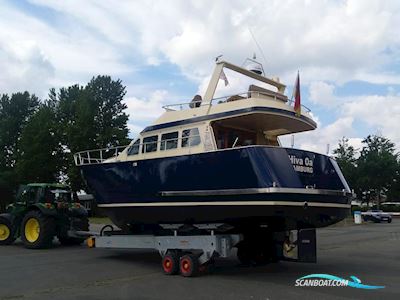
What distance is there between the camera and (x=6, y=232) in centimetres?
1739

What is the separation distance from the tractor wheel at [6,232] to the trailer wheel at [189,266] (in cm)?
881

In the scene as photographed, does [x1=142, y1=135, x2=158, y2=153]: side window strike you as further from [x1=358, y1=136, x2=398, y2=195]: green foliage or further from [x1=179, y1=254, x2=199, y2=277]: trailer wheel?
[x1=358, y1=136, x2=398, y2=195]: green foliage

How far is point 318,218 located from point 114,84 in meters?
48.6

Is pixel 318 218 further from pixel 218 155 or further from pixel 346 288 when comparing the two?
pixel 218 155

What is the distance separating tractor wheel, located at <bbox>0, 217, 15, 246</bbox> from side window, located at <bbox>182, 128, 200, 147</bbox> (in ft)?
28.8

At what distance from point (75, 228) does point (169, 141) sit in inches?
259

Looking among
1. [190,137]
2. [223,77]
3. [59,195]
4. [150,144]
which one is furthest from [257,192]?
[59,195]

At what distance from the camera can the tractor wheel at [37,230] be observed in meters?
15.7

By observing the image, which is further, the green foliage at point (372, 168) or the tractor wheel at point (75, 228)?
the green foliage at point (372, 168)

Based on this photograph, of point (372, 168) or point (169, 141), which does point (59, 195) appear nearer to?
point (169, 141)

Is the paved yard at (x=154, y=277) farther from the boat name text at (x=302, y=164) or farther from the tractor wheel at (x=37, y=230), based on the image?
the boat name text at (x=302, y=164)

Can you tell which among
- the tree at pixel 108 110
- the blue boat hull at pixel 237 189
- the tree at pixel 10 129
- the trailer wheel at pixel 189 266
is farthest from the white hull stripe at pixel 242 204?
the tree at pixel 10 129

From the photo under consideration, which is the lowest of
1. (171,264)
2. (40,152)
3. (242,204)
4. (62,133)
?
(171,264)

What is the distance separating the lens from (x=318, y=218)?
10.6m
